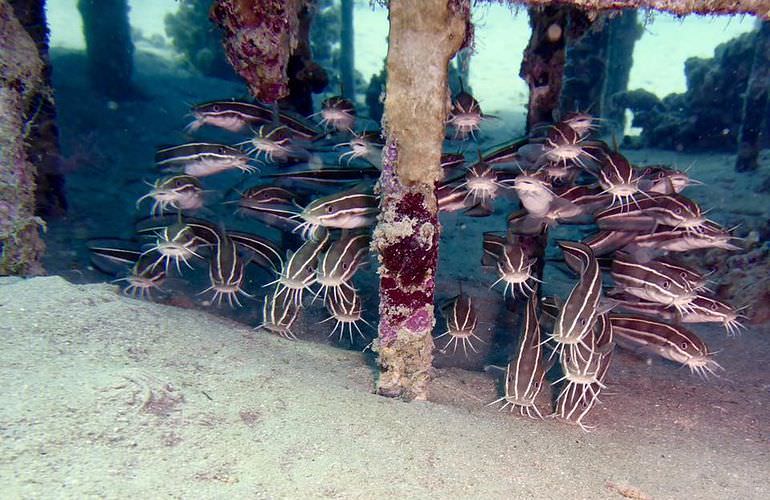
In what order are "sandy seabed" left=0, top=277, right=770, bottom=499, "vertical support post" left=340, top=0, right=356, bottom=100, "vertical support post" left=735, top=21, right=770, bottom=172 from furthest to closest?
"vertical support post" left=340, top=0, right=356, bottom=100 < "vertical support post" left=735, top=21, right=770, bottom=172 < "sandy seabed" left=0, top=277, right=770, bottom=499

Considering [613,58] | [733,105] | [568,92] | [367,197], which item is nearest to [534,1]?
[367,197]

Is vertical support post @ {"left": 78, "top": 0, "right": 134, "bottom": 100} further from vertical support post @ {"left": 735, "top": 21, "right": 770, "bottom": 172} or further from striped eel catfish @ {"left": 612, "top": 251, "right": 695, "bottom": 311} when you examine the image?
vertical support post @ {"left": 735, "top": 21, "right": 770, "bottom": 172}

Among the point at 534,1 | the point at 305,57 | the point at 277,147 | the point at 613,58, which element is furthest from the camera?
the point at 613,58

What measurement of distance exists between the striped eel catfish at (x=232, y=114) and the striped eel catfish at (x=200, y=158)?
318 mm

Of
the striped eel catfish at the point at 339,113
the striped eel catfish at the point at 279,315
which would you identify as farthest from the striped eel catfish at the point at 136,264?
the striped eel catfish at the point at 339,113

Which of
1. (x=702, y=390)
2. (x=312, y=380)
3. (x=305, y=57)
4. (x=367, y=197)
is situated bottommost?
(x=702, y=390)

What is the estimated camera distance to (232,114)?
579 cm

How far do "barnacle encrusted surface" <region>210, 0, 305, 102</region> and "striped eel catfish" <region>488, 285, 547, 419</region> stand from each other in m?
3.47

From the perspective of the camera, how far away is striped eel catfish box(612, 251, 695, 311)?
15.0 ft

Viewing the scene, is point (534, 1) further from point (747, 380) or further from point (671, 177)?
point (747, 380)

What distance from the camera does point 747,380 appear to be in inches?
201

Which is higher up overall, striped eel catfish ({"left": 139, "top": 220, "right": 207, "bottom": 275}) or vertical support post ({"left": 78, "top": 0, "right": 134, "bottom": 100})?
vertical support post ({"left": 78, "top": 0, "right": 134, "bottom": 100})

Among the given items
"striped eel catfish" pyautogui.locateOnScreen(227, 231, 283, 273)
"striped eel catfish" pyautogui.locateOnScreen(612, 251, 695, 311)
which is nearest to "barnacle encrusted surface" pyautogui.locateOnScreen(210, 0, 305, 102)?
"striped eel catfish" pyautogui.locateOnScreen(227, 231, 283, 273)

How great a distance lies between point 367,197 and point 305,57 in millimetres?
3945
